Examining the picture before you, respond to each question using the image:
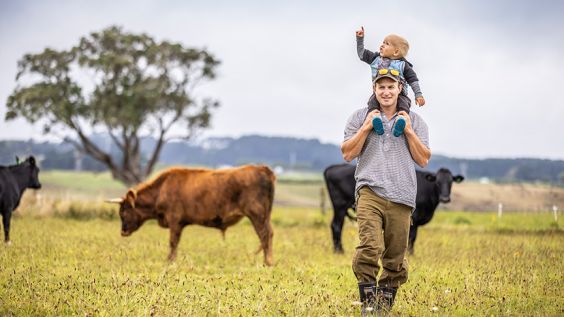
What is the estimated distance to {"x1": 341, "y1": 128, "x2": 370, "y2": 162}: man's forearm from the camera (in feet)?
19.8

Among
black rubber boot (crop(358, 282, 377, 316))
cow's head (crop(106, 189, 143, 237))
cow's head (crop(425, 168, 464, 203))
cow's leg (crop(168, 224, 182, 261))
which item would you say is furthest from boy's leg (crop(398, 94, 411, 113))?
cow's head (crop(425, 168, 464, 203))

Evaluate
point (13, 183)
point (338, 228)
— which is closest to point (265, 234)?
point (338, 228)

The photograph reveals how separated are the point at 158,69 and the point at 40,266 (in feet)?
122

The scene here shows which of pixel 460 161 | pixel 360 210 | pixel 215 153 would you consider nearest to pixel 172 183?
pixel 360 210

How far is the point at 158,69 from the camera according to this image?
149 ft

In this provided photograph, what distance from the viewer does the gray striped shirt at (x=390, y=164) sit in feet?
20.0

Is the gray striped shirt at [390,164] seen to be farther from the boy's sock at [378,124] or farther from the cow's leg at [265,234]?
the cow's leg at [265,234]

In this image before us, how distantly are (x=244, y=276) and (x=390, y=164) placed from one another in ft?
12.9

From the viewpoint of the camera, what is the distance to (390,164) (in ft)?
20.1

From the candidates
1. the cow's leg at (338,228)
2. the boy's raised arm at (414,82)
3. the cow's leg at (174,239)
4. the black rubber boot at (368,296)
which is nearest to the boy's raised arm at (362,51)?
the boy's raised arm at (414,82)

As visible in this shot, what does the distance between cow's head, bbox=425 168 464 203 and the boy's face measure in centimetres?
754

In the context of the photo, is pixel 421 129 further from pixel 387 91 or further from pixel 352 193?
pixel 352 193

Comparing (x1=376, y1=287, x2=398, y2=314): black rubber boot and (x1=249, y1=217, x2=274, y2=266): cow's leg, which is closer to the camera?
(x1=376, y1=287, x2=398, y2=314): black rubber boot

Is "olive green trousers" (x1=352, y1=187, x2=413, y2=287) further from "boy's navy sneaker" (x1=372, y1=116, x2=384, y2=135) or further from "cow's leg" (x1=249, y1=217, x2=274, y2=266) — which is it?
"cow's leg" (x1=249, y1=217, x2=274, y2=266)
